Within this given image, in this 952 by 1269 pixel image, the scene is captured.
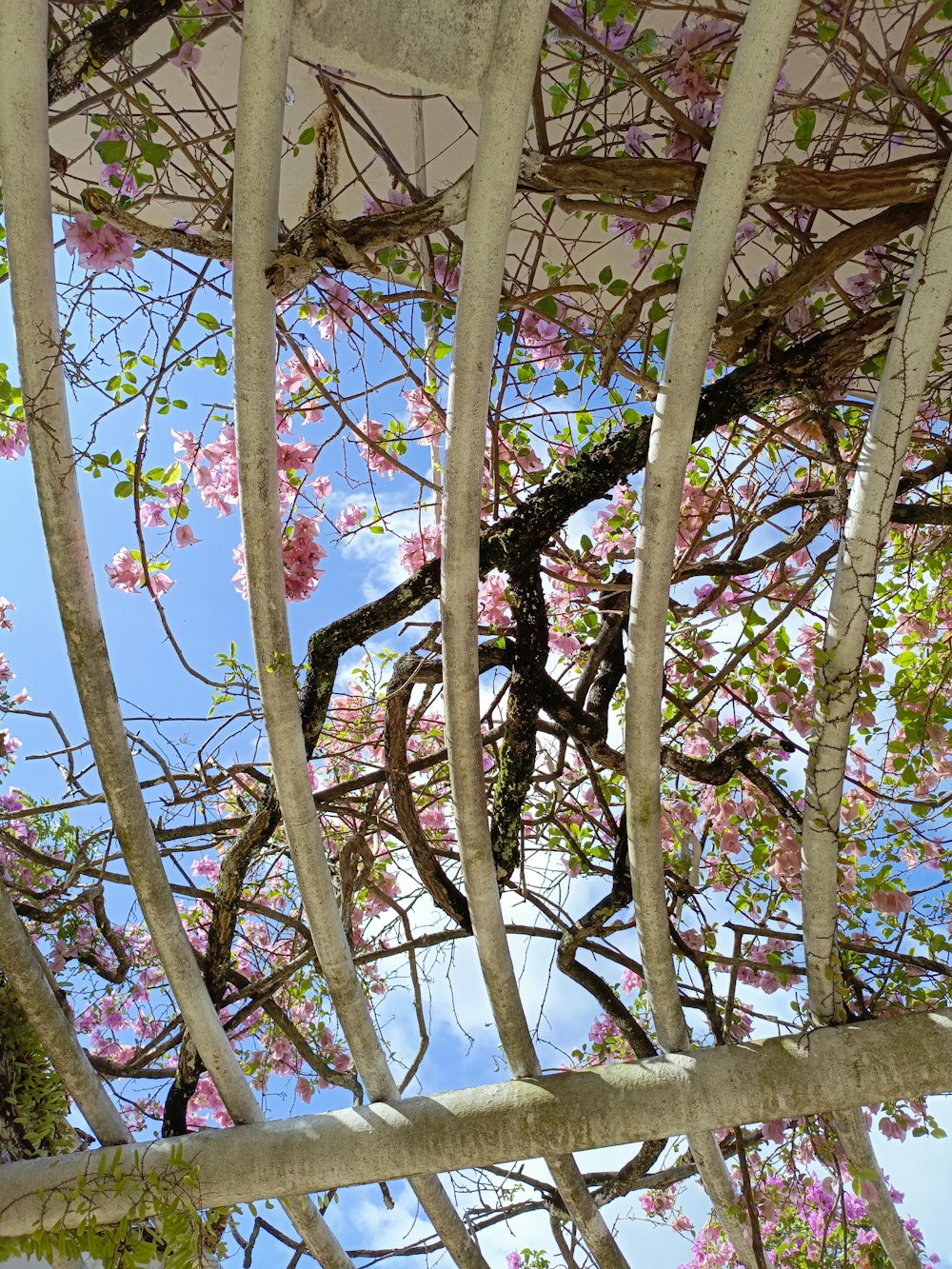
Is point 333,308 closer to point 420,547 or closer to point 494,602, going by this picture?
point 420,547

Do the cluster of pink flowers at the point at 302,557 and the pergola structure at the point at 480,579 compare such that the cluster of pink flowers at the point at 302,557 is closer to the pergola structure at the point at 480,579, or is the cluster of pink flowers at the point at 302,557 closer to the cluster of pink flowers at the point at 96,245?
the pergola structure at the point at 480,579

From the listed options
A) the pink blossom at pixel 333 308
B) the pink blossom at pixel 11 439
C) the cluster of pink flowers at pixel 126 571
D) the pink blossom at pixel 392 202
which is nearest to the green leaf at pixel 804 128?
the pink blossom at pixel 392 202

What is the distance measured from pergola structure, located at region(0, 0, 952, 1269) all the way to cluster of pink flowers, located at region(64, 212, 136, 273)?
0.42ft

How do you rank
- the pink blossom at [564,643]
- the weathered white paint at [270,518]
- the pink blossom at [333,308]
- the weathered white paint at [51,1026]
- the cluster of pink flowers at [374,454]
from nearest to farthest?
the weathered white paint at [270,518]
the weathered white paint at [51,1026]
the pink blossom at [333,308]
the cluster of pink flowers at [374,454]
the pink blossom at [564,643]

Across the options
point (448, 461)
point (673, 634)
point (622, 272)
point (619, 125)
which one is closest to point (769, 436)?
point (673, 634)

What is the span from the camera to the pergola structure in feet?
5.47

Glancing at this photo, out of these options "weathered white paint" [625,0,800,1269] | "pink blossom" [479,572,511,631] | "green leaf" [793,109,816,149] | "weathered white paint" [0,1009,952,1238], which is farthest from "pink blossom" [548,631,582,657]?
"green leaf" [793,109,816,149]

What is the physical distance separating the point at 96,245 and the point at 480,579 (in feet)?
3.58

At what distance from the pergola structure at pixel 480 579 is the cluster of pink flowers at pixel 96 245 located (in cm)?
13

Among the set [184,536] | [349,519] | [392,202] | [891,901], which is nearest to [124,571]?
[184,536]

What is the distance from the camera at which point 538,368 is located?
2.91m

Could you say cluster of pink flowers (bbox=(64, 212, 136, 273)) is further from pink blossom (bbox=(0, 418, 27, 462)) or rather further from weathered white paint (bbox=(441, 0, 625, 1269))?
pink blossom (bbox=(0, 418, 27, 462))

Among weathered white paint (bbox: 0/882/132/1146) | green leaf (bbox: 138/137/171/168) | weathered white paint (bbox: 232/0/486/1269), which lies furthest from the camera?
weathered white paint (bbox: 0/882/132/1146)

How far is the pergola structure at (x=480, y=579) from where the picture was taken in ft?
5.47
